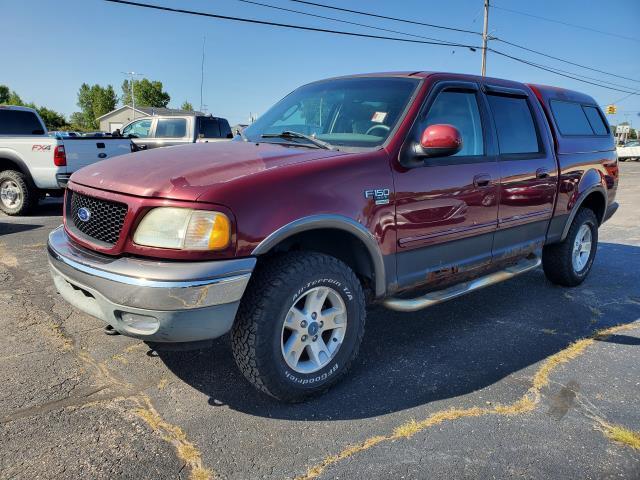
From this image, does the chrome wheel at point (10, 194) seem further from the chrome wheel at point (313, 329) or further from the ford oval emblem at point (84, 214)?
the chrome wheel at point (313, 329)

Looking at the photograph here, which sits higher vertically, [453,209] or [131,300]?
[453,209]

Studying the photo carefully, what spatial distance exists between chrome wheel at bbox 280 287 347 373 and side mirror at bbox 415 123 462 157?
1.09m

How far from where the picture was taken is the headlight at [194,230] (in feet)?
8.03

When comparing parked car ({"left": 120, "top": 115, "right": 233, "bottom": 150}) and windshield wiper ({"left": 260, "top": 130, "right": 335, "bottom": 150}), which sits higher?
parked car ({"left": 120, "top": 115, "right": 233, "bottom": 150})

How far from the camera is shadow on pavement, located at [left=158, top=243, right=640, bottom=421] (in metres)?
2.93

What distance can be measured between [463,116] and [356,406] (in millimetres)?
2252

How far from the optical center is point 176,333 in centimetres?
245

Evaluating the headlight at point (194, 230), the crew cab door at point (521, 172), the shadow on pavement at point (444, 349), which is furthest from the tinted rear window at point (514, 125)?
the headlight at point (194, 230)

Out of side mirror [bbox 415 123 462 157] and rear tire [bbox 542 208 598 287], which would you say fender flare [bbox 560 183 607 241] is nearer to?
rear tire [bbox 542 208 598 287]

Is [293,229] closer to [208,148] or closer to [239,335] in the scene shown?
[239,335]

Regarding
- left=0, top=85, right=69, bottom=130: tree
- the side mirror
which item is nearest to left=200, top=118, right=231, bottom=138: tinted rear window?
the side mirror

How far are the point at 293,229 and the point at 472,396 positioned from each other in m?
1.47

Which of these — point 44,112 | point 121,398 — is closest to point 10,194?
point 121,398

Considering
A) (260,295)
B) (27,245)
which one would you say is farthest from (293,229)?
(27,245)
